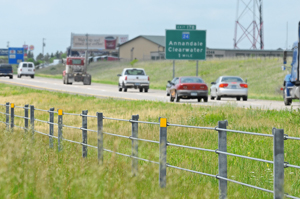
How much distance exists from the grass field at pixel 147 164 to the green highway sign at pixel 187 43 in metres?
22.6

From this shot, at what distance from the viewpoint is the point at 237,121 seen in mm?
16719

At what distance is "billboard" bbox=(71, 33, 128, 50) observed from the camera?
476 feet

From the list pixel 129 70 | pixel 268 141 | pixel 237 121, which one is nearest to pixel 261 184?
pixel 268 141

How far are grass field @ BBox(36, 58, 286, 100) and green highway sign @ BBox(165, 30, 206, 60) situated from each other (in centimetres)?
569

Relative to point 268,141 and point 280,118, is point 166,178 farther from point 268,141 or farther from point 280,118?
point 280,118

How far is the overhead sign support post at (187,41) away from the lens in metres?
45.8

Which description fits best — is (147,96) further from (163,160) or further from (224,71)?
(224,71)

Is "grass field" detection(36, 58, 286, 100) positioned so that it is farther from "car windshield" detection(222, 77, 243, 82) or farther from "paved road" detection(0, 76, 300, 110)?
"car windshield" detection(222, 77, 243, 82)

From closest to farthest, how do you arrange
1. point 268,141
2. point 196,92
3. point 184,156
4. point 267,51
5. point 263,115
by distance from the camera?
point 184,156
point 268,141
point 263,115
point 196,92
point 267,51

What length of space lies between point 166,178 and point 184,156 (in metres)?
2.73

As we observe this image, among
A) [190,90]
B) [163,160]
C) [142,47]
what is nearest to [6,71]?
[190,90]

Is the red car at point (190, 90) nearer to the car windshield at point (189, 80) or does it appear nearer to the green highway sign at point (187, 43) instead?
the car windshield at point (189, 80)

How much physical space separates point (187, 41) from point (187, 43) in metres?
0.19

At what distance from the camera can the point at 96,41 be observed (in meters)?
147
